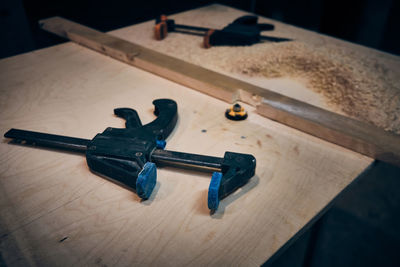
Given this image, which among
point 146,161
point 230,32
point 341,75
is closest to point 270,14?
point 230,32

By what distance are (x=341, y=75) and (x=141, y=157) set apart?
86 centimetres

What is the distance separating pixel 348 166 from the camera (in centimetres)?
86

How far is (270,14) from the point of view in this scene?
261 centimetres

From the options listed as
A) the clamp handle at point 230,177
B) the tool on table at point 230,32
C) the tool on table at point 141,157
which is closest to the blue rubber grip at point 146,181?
the tool on table at point 141,157

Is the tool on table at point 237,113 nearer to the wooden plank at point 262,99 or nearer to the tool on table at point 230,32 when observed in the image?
the wooden plank at point 262,99

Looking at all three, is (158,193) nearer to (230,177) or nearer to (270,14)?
(230,177)

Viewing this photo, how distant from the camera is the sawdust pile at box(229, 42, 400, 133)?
3.51 ft

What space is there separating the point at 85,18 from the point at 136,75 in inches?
44.2

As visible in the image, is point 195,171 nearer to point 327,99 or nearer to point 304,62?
point 327,99

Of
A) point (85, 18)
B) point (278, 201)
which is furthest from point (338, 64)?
point (85, 18)

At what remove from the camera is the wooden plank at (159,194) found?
637 millimetres

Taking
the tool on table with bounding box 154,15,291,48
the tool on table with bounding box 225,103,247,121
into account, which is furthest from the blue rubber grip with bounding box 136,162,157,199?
the tool on table with bounding box 154,15,291,48

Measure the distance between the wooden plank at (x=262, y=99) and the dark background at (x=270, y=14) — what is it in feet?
Result: 1.67

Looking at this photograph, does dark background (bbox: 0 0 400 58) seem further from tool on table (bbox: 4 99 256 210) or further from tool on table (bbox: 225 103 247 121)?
tool on table (bbox: 225 103 247 121)
